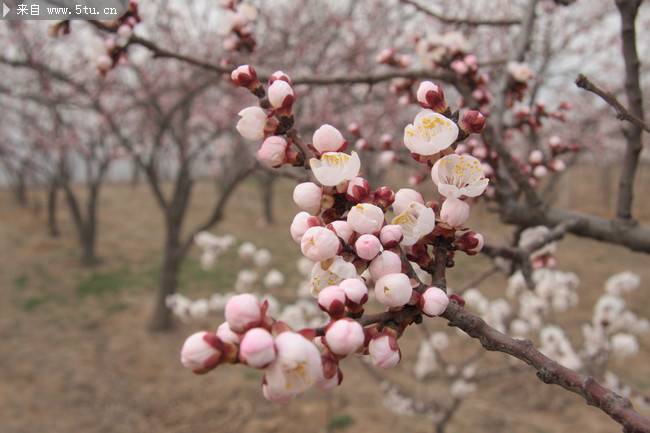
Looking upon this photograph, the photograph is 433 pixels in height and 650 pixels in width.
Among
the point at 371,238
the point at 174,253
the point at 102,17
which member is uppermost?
the point at 102,17

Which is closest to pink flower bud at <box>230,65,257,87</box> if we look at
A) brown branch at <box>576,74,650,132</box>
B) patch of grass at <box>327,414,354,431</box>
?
brown branch at <box>576,74,650,132</box>

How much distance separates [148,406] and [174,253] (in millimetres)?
2189

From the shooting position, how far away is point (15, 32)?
8195 millimetres

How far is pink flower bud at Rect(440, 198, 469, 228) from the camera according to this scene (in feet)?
2.84

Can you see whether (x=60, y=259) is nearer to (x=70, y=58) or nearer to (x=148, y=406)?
(x=70, y=58)

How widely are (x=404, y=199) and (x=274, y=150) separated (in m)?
0.28

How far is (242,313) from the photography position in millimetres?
694

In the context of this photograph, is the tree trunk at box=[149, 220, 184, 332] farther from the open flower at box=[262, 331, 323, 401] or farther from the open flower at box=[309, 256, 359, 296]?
the open flower at box=[262, 331, 323, 401]

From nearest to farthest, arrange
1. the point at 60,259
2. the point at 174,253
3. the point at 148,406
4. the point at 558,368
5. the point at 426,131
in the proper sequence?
1. the point at 558,368
2. the point at 426,131
3. the point at 148,406
4. the point at 174,253
5. the point at 60,259

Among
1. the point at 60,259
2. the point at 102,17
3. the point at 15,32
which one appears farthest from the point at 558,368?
the point at 60,259

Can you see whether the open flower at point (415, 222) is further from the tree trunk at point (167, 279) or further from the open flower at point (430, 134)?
the tree trunk at point (167, 279)

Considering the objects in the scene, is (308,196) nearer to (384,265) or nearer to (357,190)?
(357,190)

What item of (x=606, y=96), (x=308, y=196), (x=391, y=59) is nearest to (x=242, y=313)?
(x=308, y=196)

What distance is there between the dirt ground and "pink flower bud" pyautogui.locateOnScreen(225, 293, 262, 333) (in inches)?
168
